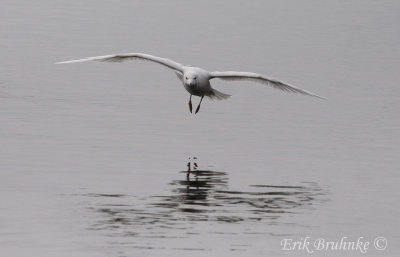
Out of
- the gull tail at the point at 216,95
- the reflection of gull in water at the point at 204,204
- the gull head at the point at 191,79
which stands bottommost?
the reflection of gull in water at the point at 204,204

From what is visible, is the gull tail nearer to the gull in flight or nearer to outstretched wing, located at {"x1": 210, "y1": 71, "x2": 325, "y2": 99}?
the gull in flight

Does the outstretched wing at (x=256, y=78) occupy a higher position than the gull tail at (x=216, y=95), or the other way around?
the outstretched wing at (x=256, y=78)

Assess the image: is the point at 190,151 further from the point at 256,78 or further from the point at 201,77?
the point at 256,78

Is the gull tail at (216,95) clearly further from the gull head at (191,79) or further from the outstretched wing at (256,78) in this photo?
the gull head at (191,79)

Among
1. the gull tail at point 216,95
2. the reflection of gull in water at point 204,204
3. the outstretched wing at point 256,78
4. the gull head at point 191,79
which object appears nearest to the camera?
the reflection of gull in water at point 204,204

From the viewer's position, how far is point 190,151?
133ft

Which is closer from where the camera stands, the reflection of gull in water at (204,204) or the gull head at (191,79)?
the reflection of gull in water at (204,204)

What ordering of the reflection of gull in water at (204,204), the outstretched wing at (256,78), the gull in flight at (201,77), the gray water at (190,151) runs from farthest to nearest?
1. the gull in flight at (201,77)
2. the outstretched wing at (256,78)
3. the reflection of gull in water at (204,204)
4. the gray water at (190,151)

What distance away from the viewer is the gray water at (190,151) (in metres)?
29.2

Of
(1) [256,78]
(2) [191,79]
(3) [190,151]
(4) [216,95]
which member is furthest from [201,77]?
(3) [190,151]

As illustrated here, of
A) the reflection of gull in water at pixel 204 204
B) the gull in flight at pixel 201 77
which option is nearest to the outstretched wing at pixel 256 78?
the gull in flight at pixel 201 77

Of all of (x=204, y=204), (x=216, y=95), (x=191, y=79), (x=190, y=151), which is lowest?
(x=204, y=204)

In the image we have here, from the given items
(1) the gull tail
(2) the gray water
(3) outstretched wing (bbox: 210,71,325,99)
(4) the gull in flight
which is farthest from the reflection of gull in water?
(1) the gull tail

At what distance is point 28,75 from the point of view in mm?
60312
